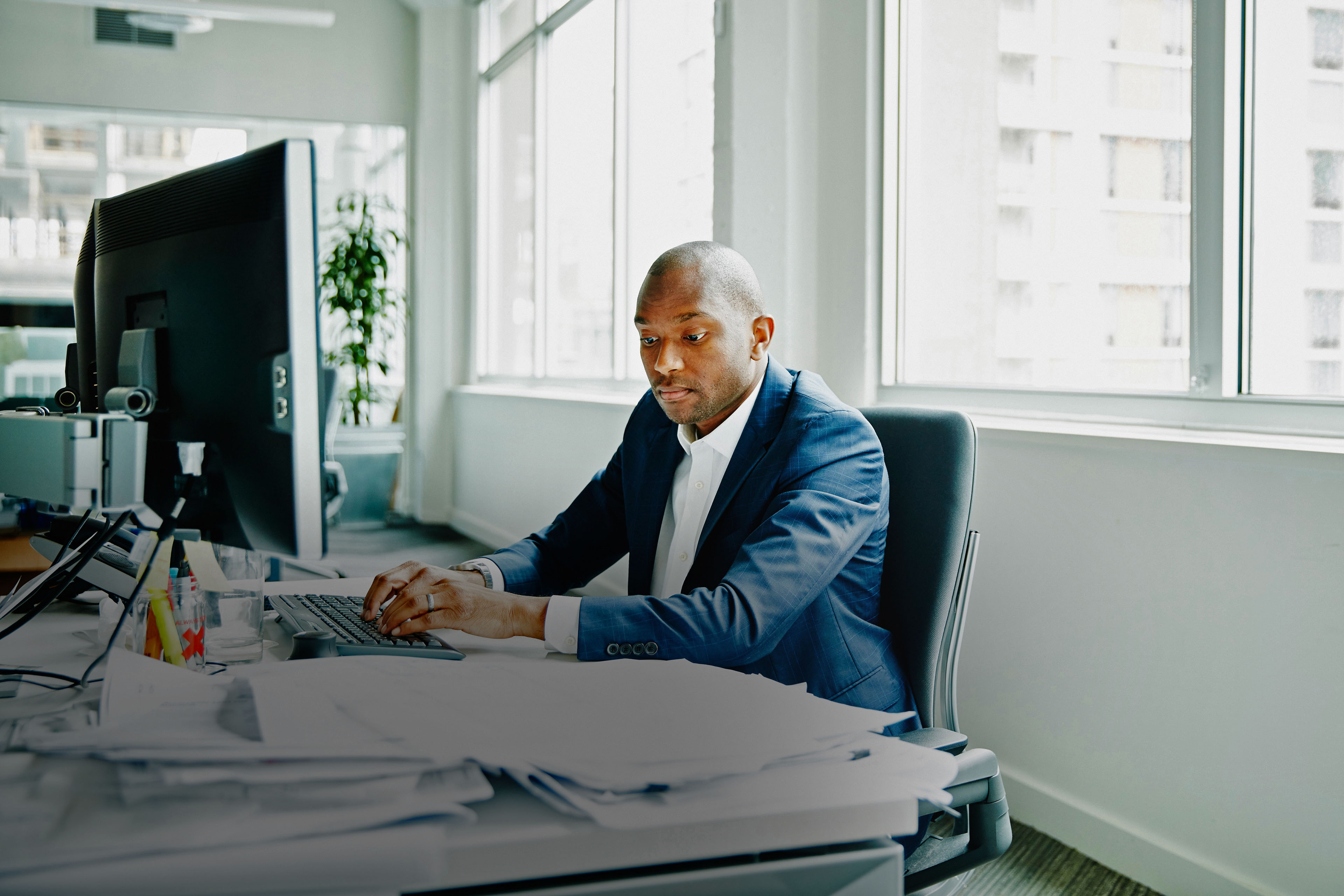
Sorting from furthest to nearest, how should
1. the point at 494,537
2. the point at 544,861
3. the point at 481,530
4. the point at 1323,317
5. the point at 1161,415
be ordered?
the point at 481,530, the point at 494,537, the point at 1161,415, the point at 1323,317, the point at 544,861

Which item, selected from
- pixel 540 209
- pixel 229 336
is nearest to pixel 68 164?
pixel 540 209

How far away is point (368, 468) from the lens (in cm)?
613

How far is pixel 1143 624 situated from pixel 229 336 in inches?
64.8

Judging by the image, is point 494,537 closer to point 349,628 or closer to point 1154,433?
point 1154,433

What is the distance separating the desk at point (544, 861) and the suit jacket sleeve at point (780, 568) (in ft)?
1.33

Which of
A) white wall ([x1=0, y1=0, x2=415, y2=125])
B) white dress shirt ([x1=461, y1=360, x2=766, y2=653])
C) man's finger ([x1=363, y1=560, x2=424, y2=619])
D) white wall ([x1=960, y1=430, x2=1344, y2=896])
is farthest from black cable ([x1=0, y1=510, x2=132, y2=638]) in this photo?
white wall ([x1=0, y1=0, x2=415, y2=125])

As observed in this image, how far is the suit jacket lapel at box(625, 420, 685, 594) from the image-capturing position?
1553mm

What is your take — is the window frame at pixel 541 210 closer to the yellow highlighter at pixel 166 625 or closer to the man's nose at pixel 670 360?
the man's nose at pixel 670 360

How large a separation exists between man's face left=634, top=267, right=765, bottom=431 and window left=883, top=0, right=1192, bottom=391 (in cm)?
102

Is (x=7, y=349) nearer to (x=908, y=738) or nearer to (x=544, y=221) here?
(x=544, y=221)

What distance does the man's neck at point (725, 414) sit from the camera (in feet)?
5.17

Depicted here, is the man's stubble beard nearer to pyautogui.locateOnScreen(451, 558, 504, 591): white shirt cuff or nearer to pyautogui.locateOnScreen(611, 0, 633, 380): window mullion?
pyautogui.locateOnScreen(451, 558, 504, 591): white shirt cuff

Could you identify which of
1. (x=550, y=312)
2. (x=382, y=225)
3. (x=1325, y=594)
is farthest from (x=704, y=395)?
(x=382, y=225)

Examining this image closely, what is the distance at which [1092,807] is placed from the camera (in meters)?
2.00
